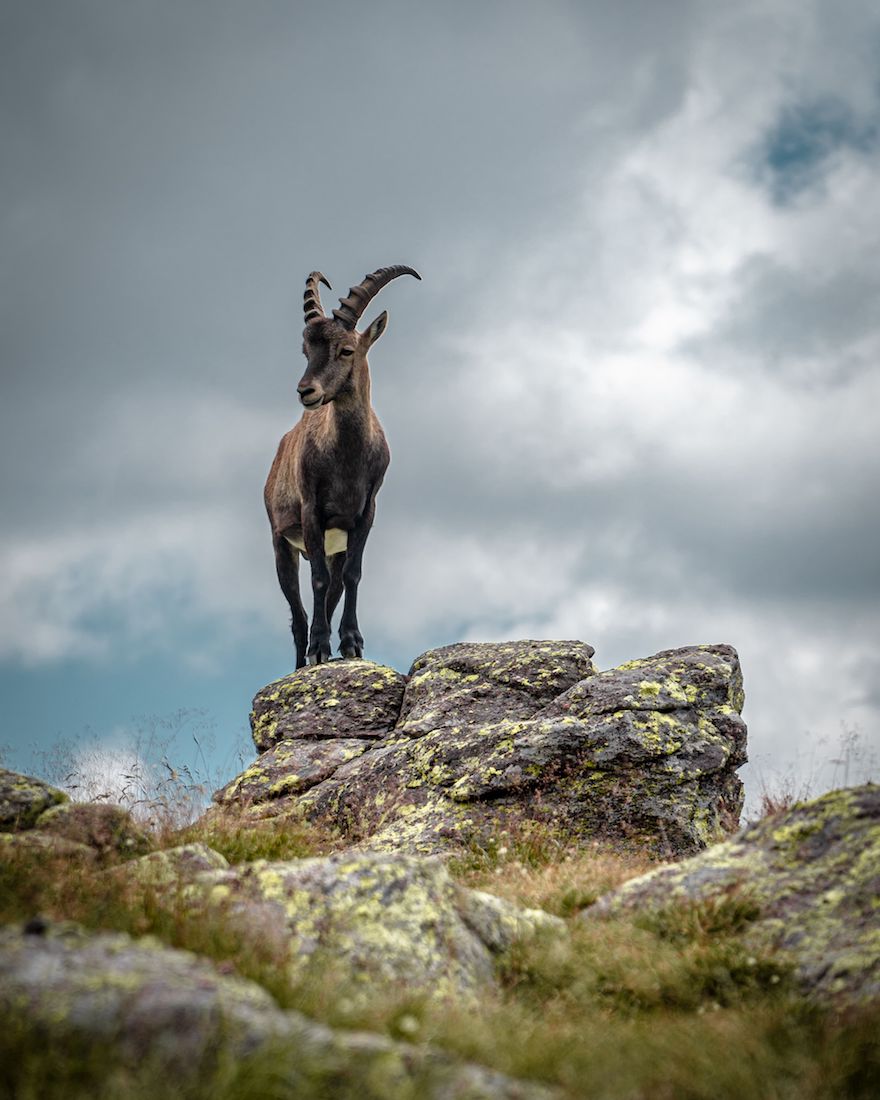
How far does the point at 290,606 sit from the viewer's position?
19.0 metres

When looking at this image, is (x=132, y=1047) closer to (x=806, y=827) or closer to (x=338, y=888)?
(x=338, y=888)

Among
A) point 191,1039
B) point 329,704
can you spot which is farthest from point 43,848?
point 329,704

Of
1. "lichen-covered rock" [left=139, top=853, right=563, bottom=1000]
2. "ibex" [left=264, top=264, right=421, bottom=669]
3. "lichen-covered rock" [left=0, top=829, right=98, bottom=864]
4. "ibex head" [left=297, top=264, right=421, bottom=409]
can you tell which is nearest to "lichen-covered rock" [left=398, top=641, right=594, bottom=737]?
"ibex" [left=264, top=264, right=421, bottom=669]

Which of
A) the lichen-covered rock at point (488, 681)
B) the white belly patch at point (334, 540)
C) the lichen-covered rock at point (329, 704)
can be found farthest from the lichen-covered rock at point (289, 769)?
the white belly patch at point (334, 540)

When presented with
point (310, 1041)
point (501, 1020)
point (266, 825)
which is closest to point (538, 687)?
point (266, 825)

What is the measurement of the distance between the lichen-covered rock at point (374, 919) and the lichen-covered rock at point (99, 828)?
4.99 ft

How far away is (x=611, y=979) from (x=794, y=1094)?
1643 mm

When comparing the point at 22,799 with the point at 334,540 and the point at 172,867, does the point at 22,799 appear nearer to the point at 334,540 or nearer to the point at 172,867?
the point at 172,867

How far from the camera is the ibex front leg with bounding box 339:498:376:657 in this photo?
16172 millimetres

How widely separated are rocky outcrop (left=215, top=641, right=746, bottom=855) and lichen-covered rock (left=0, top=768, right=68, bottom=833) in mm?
3407

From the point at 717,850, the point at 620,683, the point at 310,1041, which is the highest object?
the point at 620,683

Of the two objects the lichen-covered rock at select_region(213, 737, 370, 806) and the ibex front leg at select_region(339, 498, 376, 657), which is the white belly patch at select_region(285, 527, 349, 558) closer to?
the ibex front leg at select_region(339, 498, 376, 657)

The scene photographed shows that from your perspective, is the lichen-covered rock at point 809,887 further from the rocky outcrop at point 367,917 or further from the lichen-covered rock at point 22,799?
the lichen-covered rock at point 22,799

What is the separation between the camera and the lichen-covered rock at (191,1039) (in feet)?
11.2
